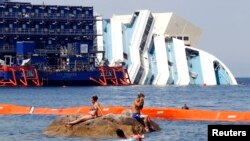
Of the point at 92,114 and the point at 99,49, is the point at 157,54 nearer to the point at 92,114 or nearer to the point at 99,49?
the point at 99,49

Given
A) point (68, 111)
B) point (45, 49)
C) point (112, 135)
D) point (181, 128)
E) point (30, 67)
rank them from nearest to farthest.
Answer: point (112, 135) < point (181, 128) < point (68, 111) < point (30, 67) < point (45, 49)

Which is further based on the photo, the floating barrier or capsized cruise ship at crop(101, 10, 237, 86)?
capsized cruise ship at crop(101, 10, 237, 86)

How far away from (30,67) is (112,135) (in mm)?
94514

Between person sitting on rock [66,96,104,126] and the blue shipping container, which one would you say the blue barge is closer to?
the blue shipping container

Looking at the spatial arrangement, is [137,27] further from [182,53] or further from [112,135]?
[112,135]

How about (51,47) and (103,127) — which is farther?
(51,47)

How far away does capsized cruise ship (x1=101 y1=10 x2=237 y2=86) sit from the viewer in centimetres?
13500

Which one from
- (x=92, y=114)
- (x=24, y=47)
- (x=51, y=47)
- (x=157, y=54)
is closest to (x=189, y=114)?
(x=92, y=114)

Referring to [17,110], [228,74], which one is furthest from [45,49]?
[17,110]

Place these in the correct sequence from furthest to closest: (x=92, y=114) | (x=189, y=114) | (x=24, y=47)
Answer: (x=24, y=47) < (x=189, y=114) < (x=92, y=114)

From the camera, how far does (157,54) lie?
13500 centimetres

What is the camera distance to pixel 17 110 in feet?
167

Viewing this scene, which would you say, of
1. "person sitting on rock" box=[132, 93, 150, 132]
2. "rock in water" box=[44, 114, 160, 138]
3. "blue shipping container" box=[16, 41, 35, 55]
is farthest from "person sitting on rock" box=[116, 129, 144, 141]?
"blue shipping container" box=[16, 41, 35, 55]

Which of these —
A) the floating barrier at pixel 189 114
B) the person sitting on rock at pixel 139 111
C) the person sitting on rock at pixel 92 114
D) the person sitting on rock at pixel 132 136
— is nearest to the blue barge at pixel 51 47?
the floating barrier at pixel 189 114
